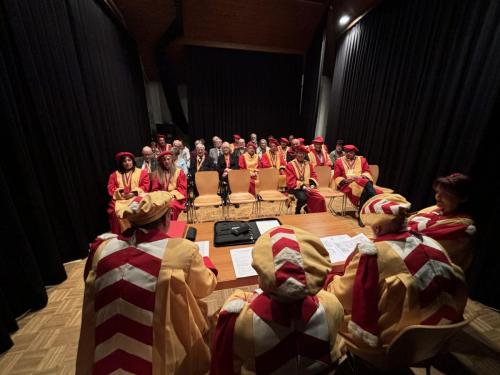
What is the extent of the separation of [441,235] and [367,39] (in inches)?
239

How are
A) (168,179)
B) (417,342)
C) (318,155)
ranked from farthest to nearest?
(318,155), (168,179), (417,342)

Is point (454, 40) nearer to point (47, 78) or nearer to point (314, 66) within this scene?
point (314, 66)

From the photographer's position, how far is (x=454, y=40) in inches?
134

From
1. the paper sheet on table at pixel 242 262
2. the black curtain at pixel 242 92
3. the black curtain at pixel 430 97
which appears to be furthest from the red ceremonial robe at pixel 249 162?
the black curtain at pixel 242 92

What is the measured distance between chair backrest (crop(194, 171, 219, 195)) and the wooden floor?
2.14 metres

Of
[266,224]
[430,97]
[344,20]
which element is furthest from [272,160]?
[344,20]

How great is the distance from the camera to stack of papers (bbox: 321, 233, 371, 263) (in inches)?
68.2

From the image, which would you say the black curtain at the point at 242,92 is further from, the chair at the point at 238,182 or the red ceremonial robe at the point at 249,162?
the chair at the point at 238,182

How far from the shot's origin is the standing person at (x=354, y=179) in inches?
157

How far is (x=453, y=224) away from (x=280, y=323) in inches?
68.7

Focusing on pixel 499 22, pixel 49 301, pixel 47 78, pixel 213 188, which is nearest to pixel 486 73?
pixel 499 22

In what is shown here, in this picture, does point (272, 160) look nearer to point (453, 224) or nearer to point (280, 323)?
point (453, 224)

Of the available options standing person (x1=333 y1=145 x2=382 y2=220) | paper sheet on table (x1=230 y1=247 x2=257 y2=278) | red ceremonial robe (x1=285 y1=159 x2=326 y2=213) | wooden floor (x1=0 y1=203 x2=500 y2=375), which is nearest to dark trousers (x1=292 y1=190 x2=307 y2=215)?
red ceremonial robe (x1=285 y1=159 x2=326 y2=213)

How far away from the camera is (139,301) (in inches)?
44.5
